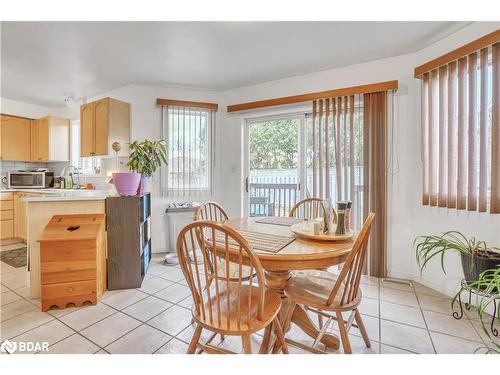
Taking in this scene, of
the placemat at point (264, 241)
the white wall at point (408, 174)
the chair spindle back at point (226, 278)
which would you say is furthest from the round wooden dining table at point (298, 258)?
the white wall at point (408, 174)

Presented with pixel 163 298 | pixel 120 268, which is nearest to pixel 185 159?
pixel 120 268

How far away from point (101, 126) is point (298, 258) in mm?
3406

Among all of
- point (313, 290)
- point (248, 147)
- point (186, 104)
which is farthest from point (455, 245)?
point (186, 104)

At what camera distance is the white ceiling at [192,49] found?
224 centimetres

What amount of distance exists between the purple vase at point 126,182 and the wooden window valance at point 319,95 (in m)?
1.80

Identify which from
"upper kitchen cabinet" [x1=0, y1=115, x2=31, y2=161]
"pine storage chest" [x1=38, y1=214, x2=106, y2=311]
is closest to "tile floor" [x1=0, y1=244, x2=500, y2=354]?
"pine storage chest" [x1=38, y1=214, x2=106, y2=311]

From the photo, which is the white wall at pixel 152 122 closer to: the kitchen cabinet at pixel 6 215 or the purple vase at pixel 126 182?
the purple vase at pixel 126 182

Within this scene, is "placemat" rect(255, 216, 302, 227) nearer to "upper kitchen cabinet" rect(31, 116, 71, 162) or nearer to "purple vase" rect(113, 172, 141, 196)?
"purple vase" rect(113, 172, 141, 196)

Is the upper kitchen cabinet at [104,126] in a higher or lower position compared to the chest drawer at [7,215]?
higher

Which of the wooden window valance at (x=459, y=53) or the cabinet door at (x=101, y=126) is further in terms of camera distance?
the cabinet door at (x=101, y=126)

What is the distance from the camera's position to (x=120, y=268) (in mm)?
2443

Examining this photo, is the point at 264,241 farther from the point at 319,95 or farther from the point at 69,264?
the point at 319,95

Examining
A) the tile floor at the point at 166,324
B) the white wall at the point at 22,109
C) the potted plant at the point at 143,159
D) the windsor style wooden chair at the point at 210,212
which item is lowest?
the tile floor at the point at 166,324
